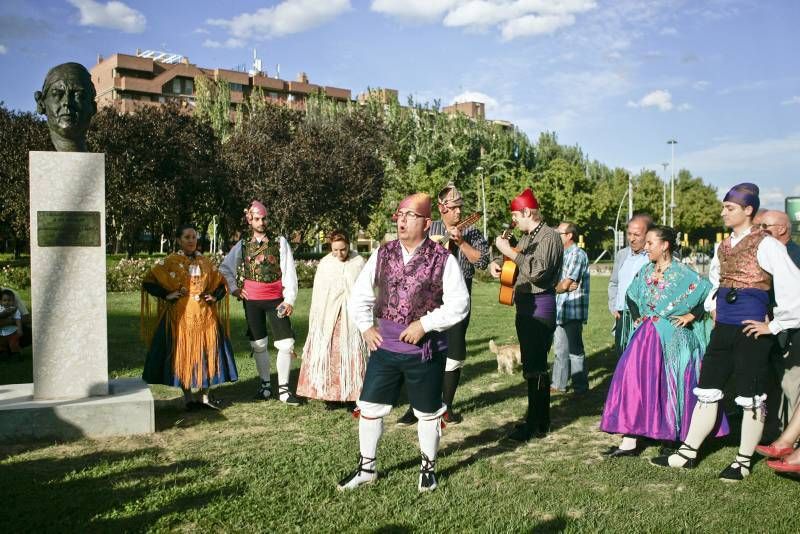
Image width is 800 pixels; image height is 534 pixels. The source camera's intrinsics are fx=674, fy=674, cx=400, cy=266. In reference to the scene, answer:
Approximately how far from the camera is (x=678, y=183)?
2972 inches

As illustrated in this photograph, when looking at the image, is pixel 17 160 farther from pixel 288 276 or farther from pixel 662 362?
pixel 662 362

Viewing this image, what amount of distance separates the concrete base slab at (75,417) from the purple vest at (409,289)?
2847 millimetres

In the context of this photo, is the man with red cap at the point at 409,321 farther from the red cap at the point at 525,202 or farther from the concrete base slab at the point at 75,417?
the concrete base slab at the point at 75,417

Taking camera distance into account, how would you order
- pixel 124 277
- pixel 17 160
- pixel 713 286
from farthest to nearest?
pixel 17 160, pixel 124 277, pixel 713 286

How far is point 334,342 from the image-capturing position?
7258 millimetres

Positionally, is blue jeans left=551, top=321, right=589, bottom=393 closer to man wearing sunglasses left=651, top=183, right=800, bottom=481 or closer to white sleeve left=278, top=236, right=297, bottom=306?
man wearing sunglasses left=651, top=183, right=800, bottom=481

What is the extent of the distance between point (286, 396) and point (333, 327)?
97cm

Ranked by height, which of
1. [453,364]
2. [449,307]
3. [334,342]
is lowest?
[453,364]

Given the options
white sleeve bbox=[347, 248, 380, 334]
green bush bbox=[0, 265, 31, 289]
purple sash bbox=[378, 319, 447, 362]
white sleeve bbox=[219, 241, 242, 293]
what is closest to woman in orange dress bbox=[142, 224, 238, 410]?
white sleeve bbox=[219, 241, 242, 293]

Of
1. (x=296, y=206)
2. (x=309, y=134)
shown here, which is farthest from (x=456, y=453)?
(x=309, y=134)

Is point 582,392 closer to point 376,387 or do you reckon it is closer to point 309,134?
point 376,387

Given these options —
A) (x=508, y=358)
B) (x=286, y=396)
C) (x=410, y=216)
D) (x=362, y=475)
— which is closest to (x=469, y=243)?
(x=410, y=216)

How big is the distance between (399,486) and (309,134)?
33959 mm

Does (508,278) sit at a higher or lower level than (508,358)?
higher
